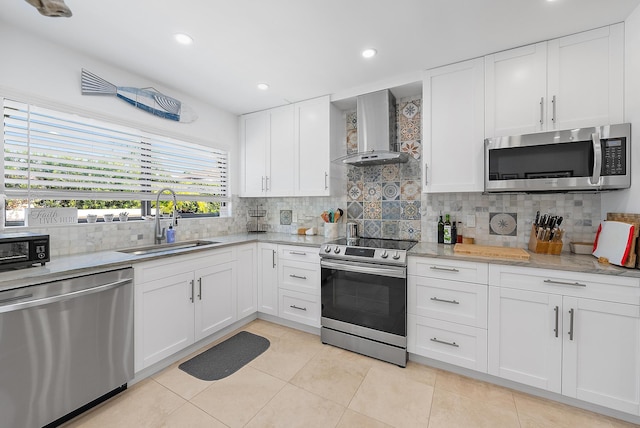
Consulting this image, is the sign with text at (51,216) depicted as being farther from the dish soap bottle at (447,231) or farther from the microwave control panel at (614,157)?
the microwave control panel at (614,157)

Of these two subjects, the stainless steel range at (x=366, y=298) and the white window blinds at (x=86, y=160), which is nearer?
the white window blinds at (x=86, y=160)

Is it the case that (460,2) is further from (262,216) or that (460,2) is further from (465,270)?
(262,216)

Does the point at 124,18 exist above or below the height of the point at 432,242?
above

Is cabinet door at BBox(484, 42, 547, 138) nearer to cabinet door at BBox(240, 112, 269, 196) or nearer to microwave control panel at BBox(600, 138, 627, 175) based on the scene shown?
microwave control panel at BBox(600, 138, 627, 175)

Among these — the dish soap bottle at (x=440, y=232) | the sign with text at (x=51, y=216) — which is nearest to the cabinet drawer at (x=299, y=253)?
the dish soap bottle at (x=440, y=232)

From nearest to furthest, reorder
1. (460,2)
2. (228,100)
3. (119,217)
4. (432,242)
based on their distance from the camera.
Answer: (460,2)
(119,217)
(432,242)
(228,100)

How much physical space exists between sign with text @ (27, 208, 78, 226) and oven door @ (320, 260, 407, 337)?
2.07 metres

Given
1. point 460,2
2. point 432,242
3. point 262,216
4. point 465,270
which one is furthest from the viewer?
point 262,216

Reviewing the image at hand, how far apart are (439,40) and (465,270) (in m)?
1.73

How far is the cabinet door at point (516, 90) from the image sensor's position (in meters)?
2.03

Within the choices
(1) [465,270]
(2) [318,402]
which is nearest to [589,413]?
(1) [465,270]

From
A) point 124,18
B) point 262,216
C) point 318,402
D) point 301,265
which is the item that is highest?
point 124,18

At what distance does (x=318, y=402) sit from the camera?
1798mm

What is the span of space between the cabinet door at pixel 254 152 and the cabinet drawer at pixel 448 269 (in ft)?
6.84
